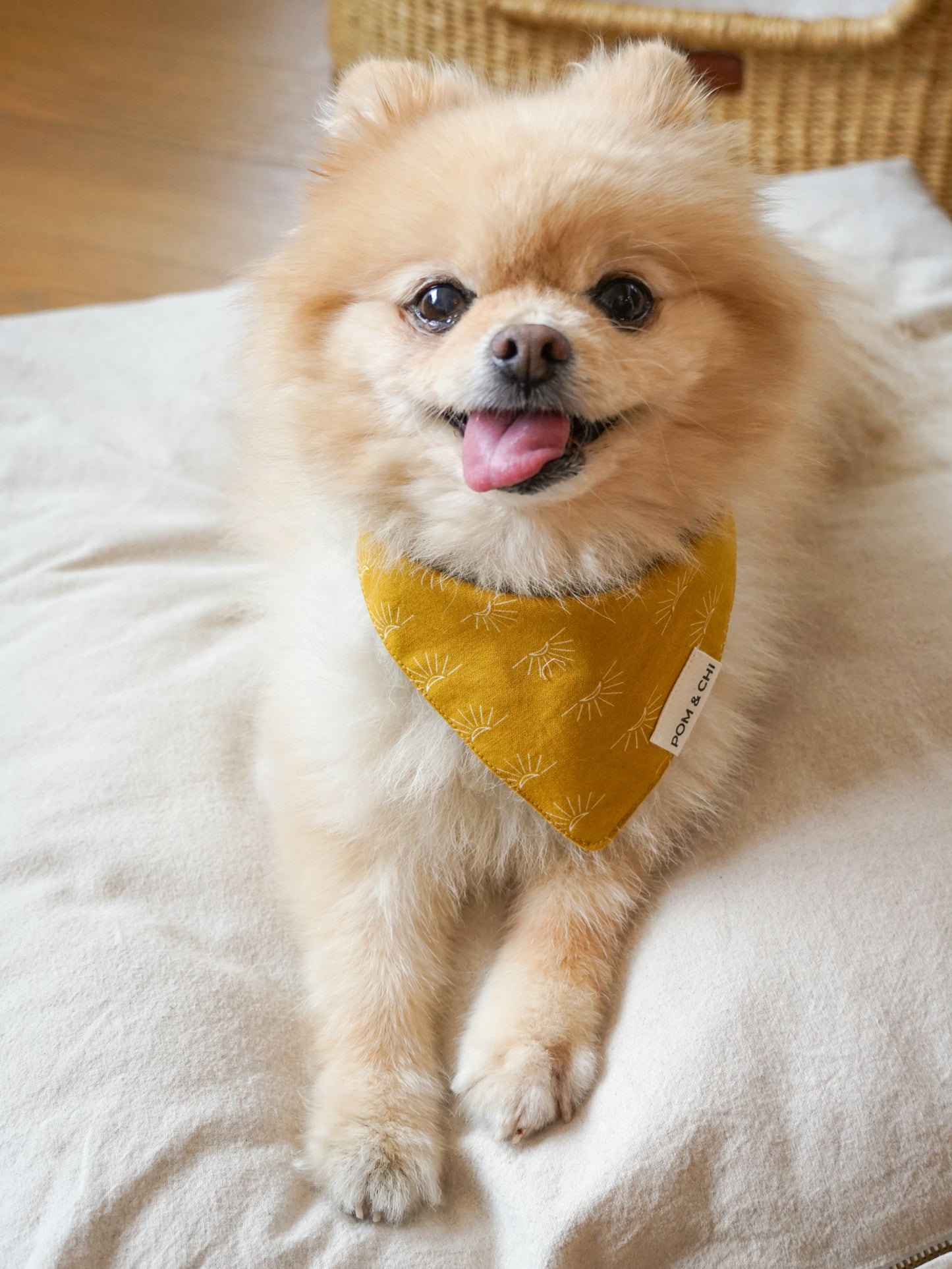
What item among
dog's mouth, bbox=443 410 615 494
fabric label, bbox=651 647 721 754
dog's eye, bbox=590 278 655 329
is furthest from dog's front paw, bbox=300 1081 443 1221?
dog's eye, bbox=590 278 655 329

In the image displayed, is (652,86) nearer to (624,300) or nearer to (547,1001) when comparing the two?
(624,300)

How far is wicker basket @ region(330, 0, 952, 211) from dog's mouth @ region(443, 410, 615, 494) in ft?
5.07

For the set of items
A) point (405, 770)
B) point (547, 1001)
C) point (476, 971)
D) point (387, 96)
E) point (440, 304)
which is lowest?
point (476, 971)

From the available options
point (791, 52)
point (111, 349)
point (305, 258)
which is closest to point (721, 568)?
point (305, 258)

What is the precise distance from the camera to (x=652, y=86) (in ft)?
4.89

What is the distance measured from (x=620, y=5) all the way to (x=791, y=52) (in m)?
0.43

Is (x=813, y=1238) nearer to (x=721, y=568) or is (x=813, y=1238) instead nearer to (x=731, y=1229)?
(x=731, y=1229)

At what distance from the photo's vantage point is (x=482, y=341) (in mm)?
1202

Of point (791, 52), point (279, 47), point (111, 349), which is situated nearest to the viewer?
point (111, 349)

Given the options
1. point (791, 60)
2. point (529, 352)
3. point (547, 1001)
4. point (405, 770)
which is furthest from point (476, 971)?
point (791, 60)

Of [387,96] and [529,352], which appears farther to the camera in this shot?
[387,96]

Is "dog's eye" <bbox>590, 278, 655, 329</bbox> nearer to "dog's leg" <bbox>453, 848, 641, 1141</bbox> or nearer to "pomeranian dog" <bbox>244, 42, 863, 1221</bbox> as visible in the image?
"pomeranian dog" <bbox>244, 42, 863, 1221</bbox>

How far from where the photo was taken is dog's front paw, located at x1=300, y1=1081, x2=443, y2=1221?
1.22m

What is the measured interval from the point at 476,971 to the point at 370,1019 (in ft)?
0.62
